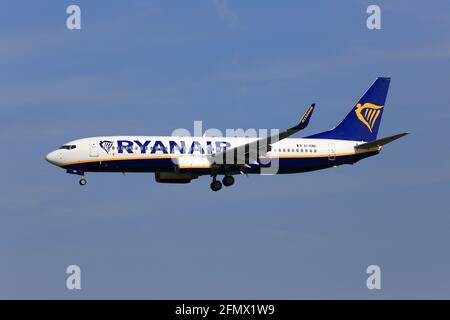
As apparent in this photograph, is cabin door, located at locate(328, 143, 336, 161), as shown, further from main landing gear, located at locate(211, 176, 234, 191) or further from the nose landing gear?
the nose landing gear

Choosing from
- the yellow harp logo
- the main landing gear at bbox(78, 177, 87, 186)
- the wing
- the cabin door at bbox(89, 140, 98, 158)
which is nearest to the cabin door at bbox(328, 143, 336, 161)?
the yellow harp logo

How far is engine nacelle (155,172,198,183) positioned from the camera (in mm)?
107875

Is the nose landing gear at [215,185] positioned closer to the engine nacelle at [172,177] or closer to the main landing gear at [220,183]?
the main landing gear at [220,183]

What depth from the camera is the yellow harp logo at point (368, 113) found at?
115938 mm

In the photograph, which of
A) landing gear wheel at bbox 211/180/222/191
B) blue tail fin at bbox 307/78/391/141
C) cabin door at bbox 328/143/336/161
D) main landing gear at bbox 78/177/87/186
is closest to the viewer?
main landing gear at bbox 78/177/87/186

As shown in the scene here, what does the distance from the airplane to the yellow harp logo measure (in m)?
5.03

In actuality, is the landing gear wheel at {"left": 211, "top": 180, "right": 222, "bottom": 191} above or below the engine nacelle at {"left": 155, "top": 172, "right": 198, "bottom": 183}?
below

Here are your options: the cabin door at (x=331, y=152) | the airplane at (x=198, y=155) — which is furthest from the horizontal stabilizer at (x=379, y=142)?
the cabin door at (x=331, y=152)

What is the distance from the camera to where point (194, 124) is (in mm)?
108188

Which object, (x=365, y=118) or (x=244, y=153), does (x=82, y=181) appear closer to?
(x=244, y=153)
